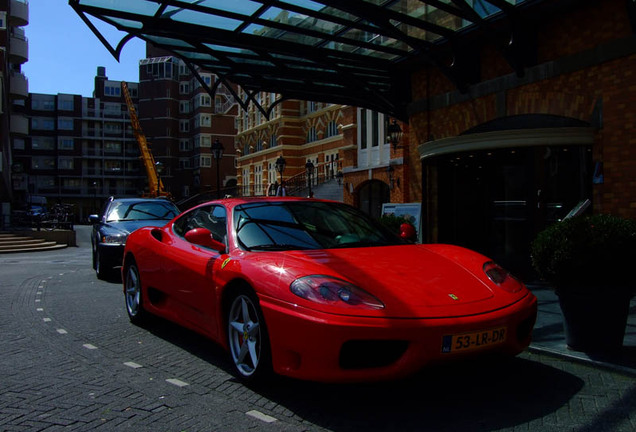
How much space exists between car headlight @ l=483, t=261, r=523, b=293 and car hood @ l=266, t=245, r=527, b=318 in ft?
0.17

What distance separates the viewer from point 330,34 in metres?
11.5

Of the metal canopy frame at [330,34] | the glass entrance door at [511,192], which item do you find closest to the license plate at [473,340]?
the glass entrance door at [511,192]

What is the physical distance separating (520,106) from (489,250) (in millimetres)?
2914

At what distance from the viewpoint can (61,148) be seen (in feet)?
281

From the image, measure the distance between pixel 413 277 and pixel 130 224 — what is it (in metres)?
8.68

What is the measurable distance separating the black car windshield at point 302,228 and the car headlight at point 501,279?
2.87 ft

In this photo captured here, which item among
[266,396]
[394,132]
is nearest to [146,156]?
[394,132]

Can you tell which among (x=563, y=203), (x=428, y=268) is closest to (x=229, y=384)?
(x=428, y=268)

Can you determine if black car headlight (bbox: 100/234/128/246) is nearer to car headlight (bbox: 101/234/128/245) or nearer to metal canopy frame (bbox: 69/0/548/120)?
car headlight (bbox: 101/234/128/245)

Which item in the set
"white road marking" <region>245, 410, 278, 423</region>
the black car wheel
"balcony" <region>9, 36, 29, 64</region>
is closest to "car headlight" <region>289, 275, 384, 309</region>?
"white road marking" <region>245, 410, 278, 423</region>

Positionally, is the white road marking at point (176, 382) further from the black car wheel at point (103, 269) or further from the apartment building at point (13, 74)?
the apartment building at point (13, 74)

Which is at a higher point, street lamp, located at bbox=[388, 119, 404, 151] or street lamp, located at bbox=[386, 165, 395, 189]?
street lamp, located at bbox=[388, 119, 404, 151]

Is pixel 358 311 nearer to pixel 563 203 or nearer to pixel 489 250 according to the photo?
pixel 563 203

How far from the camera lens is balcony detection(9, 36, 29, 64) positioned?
149ft
